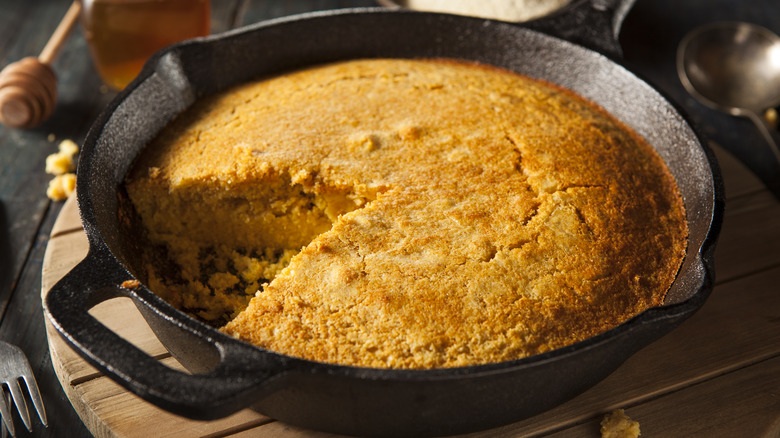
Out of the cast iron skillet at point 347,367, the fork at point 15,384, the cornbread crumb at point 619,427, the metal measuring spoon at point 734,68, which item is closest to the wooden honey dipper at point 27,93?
the cast iron skillet at point 347,367

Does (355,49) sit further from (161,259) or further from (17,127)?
(17,127)

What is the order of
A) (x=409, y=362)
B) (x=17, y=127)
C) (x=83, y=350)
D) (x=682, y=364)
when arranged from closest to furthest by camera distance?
(x=83, y=350), (x=409, y=362), (x=682, y=364), (x=17, y=127)

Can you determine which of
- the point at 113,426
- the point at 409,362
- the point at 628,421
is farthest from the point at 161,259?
the point at 628,421

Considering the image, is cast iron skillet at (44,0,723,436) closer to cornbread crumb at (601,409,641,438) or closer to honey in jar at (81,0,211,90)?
cornbread crumb at (601,409,641,438)

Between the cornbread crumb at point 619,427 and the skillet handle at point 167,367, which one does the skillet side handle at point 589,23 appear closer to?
the cornbread crumb at point 619,427

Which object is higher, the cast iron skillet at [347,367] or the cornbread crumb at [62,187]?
the cast iron skillet at [347,367]

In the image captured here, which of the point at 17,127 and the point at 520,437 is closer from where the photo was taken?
the point at 520,437
